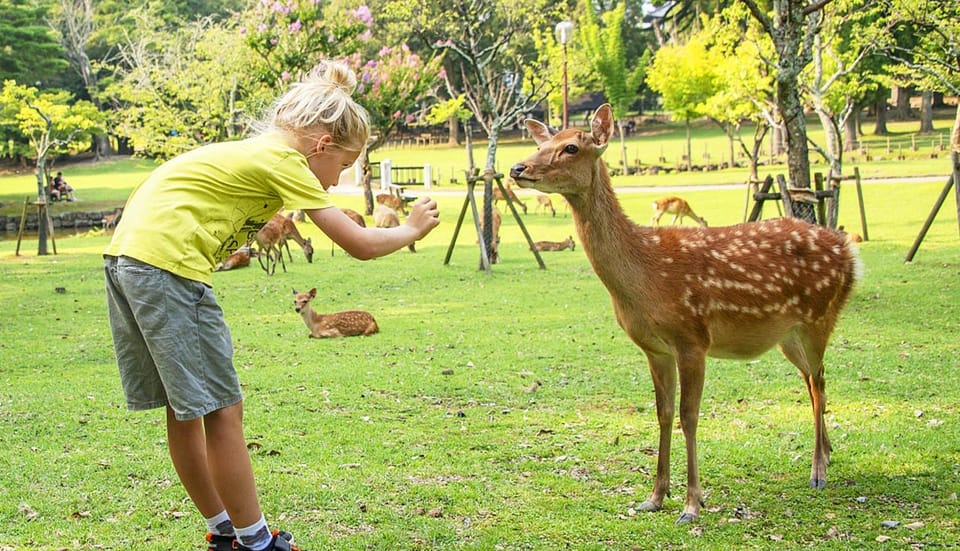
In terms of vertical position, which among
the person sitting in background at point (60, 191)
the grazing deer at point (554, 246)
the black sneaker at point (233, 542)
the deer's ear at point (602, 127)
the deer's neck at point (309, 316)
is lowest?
the grazing deer at point (554, 246)

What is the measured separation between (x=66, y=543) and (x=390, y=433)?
7.47 feet

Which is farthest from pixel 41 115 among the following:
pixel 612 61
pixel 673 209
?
pixel 612 61

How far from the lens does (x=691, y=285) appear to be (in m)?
4.95

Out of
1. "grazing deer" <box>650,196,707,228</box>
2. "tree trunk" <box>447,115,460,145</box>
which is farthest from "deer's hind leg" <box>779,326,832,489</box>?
"tree trunk" <box>447,115,460,145</box>

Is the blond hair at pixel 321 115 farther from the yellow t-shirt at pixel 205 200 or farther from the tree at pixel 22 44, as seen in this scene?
the tree at pixel 22 44

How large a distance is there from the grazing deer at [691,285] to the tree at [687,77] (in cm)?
3572

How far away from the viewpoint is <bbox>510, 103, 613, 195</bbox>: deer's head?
487 cm

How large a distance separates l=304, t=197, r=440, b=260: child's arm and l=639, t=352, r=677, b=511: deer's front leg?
1.65 meters

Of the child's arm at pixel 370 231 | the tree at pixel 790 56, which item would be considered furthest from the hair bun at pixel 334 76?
the tree at pixel 790 56

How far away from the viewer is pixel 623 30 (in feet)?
206

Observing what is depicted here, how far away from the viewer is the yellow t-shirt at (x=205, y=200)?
3545 mm

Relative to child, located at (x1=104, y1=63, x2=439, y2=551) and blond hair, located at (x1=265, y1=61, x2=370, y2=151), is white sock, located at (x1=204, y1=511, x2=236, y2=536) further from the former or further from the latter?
blond hair, located at (x1=265, y1=61, x2=370, y2=151)

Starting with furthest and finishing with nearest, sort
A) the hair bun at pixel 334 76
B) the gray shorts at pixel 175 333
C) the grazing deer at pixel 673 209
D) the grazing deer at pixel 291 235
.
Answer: the grazing deer at pixel 673 209 → the grazing deer at pixel 291 235 → the hair bun at pixel 334 76 → the gray shorts at pixel 175 333

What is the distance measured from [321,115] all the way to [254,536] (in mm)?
1650
